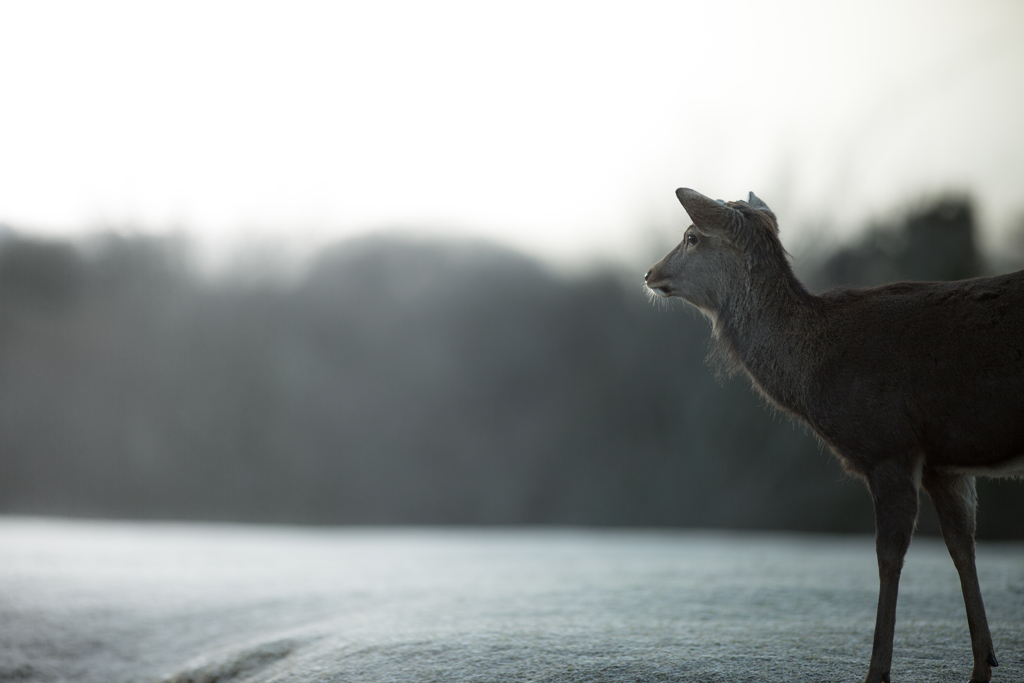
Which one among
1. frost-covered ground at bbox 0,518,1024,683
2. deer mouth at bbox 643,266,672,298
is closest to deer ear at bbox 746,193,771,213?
deer mouth at bbox 643,266,672,298

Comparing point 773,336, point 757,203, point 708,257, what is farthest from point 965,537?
point 757,203

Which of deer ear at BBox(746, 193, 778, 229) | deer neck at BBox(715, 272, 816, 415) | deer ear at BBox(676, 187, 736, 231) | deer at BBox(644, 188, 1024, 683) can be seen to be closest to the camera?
deer at BBox(644, 188, 1024, 683)

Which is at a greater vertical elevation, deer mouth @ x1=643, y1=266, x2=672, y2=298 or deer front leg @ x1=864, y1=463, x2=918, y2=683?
deer mouth @ x1=643, y1=266, x2=672, y2=298

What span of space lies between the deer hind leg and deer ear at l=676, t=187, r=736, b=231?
1133 millimetres

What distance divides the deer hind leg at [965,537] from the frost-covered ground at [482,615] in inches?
6.4

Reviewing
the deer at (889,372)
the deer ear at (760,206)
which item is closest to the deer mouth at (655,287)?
the deer at (889,372)

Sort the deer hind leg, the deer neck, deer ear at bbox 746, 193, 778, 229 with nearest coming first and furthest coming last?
the deer hind leg → the deer neck → deer ear at bbox 746, 193, 778, 229

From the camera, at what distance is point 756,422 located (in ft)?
43.1

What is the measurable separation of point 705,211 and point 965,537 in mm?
1466

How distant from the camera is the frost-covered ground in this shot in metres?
3.02

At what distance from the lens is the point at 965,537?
269 cm

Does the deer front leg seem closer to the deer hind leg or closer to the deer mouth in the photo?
the deer hind leg

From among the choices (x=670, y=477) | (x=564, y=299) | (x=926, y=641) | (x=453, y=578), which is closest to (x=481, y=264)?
(x=564, y=299)

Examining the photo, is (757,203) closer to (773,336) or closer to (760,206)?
(760,206)
